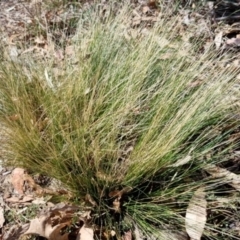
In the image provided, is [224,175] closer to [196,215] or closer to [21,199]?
[196,215]

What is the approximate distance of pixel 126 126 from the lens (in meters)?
2.07

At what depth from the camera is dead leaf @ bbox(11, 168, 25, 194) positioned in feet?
7.15

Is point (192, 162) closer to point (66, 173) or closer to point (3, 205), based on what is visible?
point (66, 173)

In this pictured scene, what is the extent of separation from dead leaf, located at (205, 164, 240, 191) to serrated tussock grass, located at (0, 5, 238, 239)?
3cm

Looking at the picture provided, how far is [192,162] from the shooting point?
1.95 metres

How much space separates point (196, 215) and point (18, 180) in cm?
82

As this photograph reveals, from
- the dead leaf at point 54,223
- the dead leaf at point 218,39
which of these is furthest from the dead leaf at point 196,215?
the dead leaf at point 218,39

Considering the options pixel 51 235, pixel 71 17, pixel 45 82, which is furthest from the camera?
pixel 71 17

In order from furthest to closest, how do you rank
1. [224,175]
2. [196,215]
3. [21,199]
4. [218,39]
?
[218,39]
[21,199]
[224,175]
[196,215]

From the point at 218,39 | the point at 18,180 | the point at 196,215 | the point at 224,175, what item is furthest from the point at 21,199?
the point at 218,39

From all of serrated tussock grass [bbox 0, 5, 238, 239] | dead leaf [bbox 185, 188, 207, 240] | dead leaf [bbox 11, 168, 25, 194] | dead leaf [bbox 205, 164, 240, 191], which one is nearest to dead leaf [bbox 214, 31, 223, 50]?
serrated tussock grass [bbox 0, 5, 238, 239]

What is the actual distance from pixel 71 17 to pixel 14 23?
440mm

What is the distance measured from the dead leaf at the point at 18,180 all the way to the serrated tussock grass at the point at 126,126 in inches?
2.3

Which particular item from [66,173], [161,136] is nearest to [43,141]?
[66,173]
